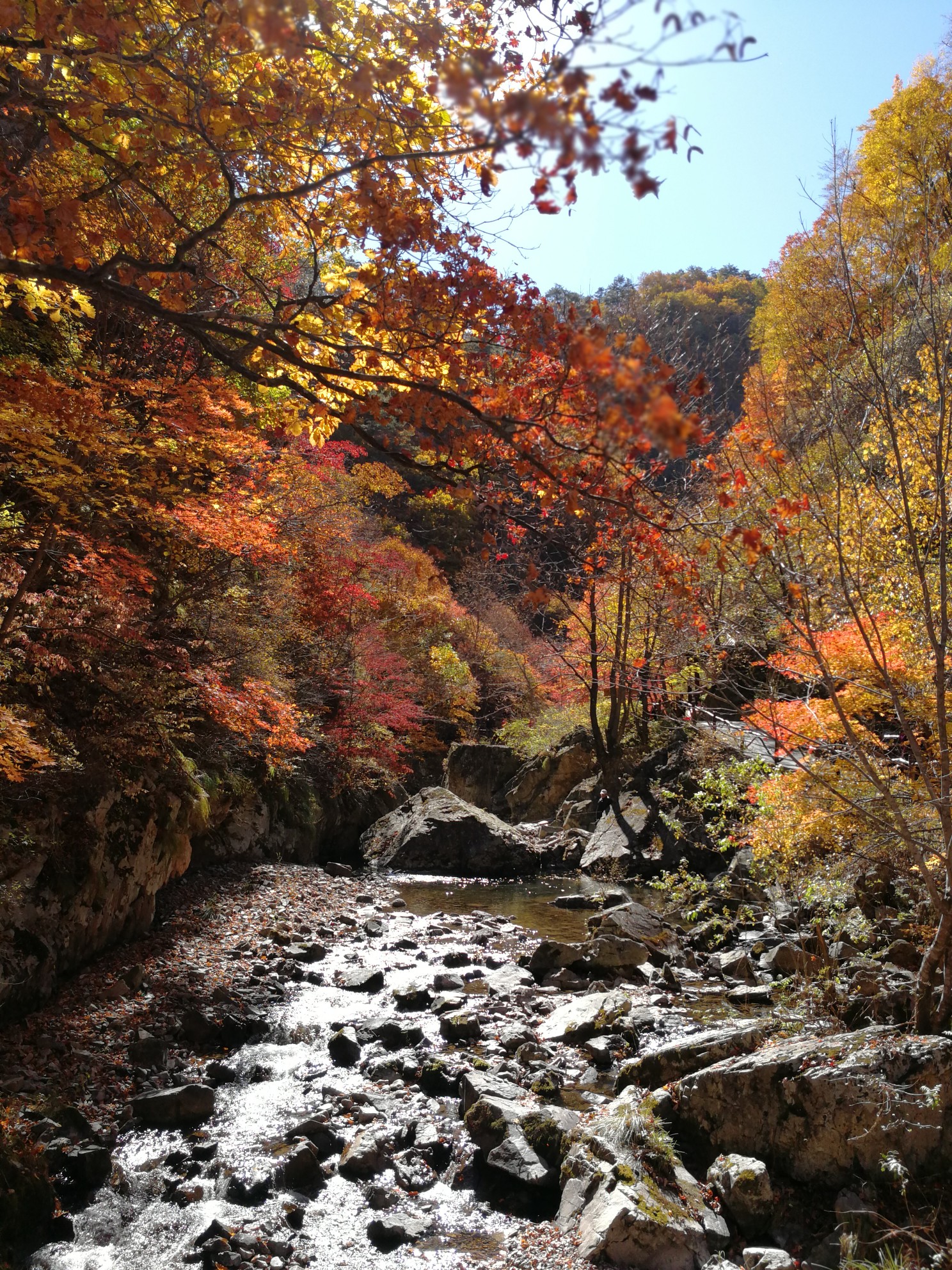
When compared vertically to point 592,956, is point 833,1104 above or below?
above

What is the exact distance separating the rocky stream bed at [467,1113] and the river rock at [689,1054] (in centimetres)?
2

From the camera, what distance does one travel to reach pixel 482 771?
19.7 m

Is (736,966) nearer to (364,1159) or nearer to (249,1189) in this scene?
(364,1159)

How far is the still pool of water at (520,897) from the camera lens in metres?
10.5

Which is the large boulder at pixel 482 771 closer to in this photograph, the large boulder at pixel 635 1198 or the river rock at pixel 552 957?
the river rock at pixel 552 957

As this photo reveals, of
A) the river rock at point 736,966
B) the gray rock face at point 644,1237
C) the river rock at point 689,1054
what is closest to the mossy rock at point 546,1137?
the gray rock face at point 644,1237

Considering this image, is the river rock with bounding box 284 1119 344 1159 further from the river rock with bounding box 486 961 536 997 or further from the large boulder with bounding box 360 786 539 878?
the large boulder with bounding box 360 786 539 878

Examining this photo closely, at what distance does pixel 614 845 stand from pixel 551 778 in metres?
4.79

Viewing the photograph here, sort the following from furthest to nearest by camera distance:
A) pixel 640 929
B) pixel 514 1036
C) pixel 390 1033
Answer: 1. pixel 640 929
2. pixel 390 1033
3. pixel 514 1036

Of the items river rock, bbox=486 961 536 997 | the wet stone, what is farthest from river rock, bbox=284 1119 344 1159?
river rock, bbox=486 961 536 997

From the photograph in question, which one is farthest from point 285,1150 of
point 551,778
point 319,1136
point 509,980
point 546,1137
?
point 551,778

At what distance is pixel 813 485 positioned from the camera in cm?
447

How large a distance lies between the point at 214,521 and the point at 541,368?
466 centimetres

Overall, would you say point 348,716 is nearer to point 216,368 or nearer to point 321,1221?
point 216,368
